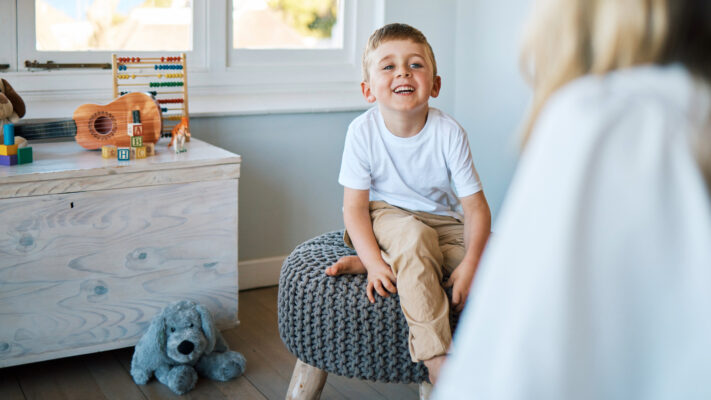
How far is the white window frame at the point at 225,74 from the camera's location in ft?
6.96

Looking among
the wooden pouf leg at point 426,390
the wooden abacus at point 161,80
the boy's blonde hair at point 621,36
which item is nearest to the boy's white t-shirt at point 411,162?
the wooden pouf leg at point 426,390

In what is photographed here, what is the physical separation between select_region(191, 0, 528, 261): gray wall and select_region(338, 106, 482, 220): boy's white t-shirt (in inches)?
28.8

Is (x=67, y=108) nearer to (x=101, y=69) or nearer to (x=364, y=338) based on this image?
(x=101, y=69)

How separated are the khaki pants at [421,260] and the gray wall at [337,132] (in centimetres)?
77

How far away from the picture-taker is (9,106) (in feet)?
5.99

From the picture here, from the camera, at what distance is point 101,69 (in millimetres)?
2248

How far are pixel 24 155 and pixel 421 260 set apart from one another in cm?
100

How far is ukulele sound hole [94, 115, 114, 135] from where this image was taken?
197cm

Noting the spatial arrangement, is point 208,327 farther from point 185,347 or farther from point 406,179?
point 406,179

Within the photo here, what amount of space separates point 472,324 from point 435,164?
120 centimetres

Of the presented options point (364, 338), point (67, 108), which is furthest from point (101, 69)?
point (364, 338)

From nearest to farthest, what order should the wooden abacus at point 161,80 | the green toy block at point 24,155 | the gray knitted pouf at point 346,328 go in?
the gray knitted pouf at point 346,328
the green toy block at point 24,155
the wooden abacus at point 161,80

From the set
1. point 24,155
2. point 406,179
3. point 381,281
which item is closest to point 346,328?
point 381,281

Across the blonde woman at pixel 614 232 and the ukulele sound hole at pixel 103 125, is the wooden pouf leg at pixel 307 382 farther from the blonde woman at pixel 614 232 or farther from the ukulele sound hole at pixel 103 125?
the blonde woman at pixel 614 232
